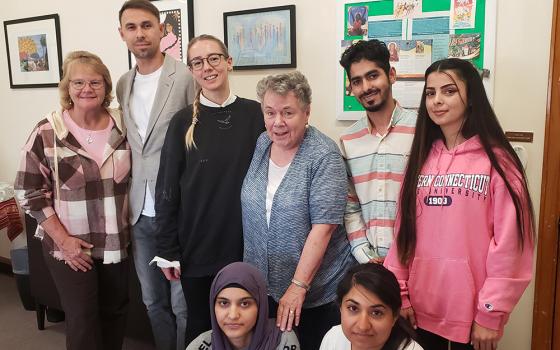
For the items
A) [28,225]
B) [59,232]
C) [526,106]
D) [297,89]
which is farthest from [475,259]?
[28,225]

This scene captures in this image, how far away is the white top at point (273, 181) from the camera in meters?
1.58

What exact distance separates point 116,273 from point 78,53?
3.15ft

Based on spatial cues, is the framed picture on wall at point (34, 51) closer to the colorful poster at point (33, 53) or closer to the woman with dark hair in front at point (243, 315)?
the colorful poster at point (33, 53)

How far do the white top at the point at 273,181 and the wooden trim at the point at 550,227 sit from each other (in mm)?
1093

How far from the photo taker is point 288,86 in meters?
1.50

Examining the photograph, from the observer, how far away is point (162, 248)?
5.84 ft

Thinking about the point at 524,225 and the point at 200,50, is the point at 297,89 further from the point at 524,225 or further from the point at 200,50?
the point at 524,225

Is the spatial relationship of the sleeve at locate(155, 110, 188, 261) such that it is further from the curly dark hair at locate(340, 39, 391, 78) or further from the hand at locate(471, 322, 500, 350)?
the hand at locate(471, 322, 500, 350)

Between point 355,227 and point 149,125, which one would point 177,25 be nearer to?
point 149,125

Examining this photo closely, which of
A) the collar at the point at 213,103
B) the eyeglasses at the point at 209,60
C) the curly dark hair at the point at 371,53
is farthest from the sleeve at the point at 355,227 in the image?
the eyeglasses at the point at 209,60

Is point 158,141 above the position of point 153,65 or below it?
below

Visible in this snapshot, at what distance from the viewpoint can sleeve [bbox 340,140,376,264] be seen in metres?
1.57

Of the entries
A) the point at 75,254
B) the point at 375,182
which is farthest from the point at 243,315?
the point at 75,254

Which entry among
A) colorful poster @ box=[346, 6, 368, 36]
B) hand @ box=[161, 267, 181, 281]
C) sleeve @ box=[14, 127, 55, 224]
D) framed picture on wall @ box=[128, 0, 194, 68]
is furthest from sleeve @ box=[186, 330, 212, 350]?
framed picture on wall @ box=[128, 0, 194, 68]
